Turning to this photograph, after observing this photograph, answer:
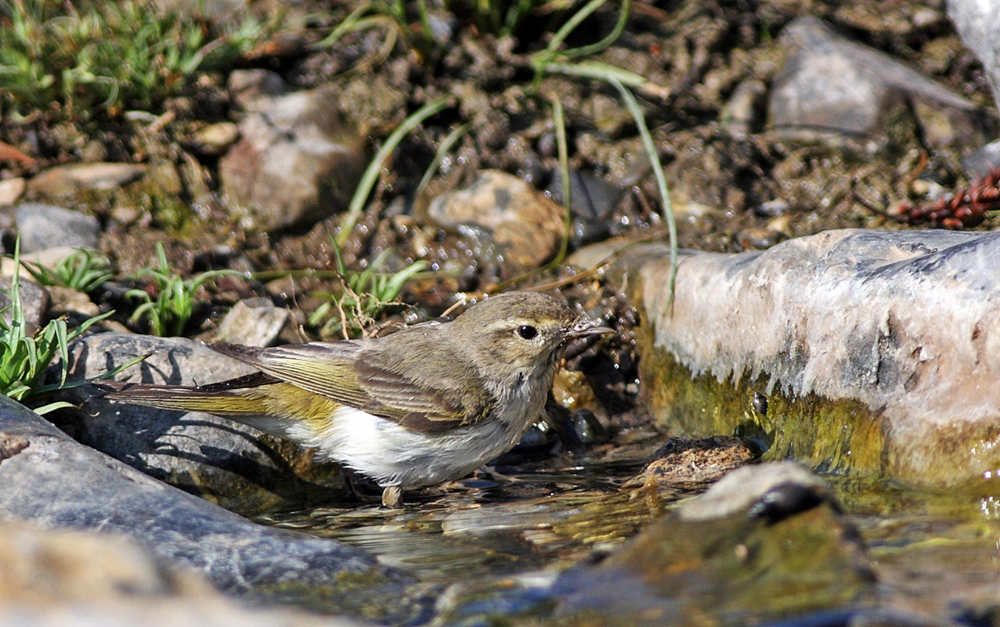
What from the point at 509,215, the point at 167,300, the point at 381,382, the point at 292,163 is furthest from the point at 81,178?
the point at 381,382

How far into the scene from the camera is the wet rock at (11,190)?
754 centimetres

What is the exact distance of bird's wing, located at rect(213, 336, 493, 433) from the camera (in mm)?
5656

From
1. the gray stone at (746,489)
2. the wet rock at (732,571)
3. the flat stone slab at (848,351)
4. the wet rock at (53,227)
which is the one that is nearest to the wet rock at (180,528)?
the wet rock at (732,571)

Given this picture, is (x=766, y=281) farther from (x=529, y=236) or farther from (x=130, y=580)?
(x=130, y=580)

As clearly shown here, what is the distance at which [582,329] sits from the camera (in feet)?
19.1

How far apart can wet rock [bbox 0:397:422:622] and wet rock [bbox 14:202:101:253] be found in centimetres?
298

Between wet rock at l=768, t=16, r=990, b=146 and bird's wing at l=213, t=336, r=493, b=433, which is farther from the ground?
wet rock at l=768, t=16, r=990, b=146

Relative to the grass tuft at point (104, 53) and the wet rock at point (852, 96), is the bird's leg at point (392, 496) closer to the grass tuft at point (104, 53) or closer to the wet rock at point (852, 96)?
the grass tuft at point (104, 53)

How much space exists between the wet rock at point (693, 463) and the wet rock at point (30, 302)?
3.64 meters

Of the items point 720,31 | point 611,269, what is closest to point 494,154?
point 611,269

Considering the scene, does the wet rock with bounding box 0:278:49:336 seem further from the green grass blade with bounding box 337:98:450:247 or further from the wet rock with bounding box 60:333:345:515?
the green grass blade with bounding box 337:98:450:247

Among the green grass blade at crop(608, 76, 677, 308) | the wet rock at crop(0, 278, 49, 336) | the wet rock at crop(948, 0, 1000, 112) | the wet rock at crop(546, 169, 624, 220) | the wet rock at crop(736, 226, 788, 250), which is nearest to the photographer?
the wet rock at crop(0, 278, 49, 336)

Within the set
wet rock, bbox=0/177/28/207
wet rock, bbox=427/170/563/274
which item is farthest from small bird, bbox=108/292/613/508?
wet rock, bbox=0/177/28/207

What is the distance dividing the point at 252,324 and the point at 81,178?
2.26 meters
